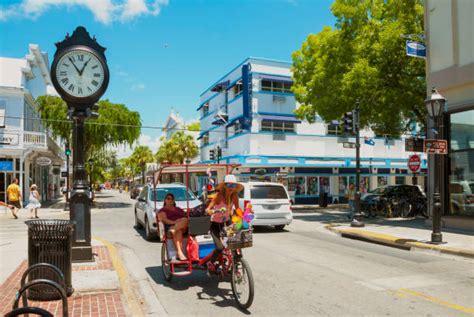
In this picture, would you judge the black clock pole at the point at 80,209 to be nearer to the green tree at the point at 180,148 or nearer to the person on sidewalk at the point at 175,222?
Answer: the person on sidewalk at the point at 175,222

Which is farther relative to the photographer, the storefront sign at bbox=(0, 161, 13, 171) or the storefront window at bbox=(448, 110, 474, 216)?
the storefront sign at bbox=(0, 161, 13, 171)

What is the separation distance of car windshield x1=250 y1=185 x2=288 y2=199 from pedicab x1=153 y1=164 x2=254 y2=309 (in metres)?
6.58

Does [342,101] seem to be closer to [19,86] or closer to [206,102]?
[19,86]

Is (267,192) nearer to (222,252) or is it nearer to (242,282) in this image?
(222,252)

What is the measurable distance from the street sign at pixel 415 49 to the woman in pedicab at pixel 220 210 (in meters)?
11.0

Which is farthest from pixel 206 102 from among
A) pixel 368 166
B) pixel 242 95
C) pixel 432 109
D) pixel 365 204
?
pixel 432 109

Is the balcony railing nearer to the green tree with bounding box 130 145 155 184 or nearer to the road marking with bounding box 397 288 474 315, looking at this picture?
the road marking with bounding box 397 288 474 315

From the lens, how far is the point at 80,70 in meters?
8.80

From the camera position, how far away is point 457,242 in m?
12.0

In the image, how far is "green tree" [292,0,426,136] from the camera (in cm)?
1811

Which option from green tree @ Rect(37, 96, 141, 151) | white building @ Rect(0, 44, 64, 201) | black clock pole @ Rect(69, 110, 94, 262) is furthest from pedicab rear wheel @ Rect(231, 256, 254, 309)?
green tree @ Rect(37, 96, 141, 151)

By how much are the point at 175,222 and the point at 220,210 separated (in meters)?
1.09

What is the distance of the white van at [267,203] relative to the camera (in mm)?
15102

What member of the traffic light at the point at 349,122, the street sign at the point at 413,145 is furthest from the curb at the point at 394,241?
the traffic light at the point at 349,122
